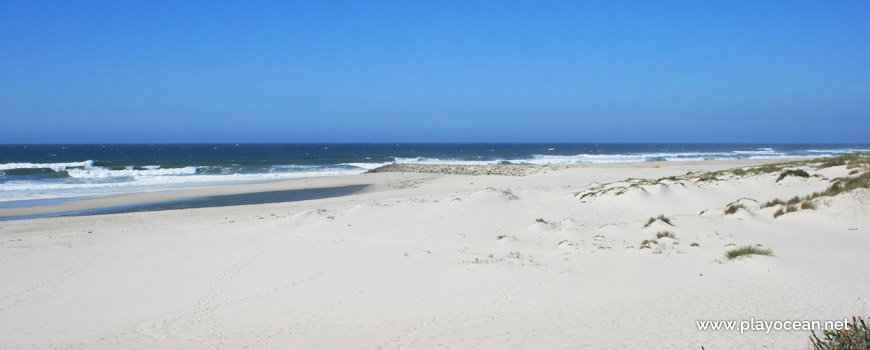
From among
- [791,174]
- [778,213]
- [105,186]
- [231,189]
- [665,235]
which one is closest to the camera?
[665,235]

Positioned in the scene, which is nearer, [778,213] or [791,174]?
[778,213]

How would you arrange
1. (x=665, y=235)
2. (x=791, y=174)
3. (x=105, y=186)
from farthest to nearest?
1. (x=105, y=186)
2. (x=791, y=174)
3. (x=665, y=235)

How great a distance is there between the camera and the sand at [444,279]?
6.29m

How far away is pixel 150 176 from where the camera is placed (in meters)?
37.1

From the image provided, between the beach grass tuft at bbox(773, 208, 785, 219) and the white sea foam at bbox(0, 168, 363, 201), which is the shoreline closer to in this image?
the white sea foam at bbox(0, 168, 363, 201)

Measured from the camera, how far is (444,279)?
882 centimetres

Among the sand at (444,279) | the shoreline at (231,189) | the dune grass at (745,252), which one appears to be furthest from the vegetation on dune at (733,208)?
the shoreline at (231,189)

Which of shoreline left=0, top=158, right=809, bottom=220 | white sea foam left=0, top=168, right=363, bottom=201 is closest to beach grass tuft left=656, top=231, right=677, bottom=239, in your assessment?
shoreline left=0, top=158, right=809, bottom=220

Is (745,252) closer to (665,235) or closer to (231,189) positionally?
(665,235)

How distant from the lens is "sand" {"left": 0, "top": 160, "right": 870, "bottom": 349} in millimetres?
6285

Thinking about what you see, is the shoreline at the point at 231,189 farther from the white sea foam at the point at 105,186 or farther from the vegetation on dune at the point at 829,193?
the vegetation on dune at the point at 829,193

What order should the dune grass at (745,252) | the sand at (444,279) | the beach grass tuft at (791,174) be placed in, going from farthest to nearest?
the beach grass tuft at (791,174), the dune grass at (745,252), the sand at (444,279)

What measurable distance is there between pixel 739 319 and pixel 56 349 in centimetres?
791

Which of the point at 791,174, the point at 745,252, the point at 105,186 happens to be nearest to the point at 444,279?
the point at 745,252
